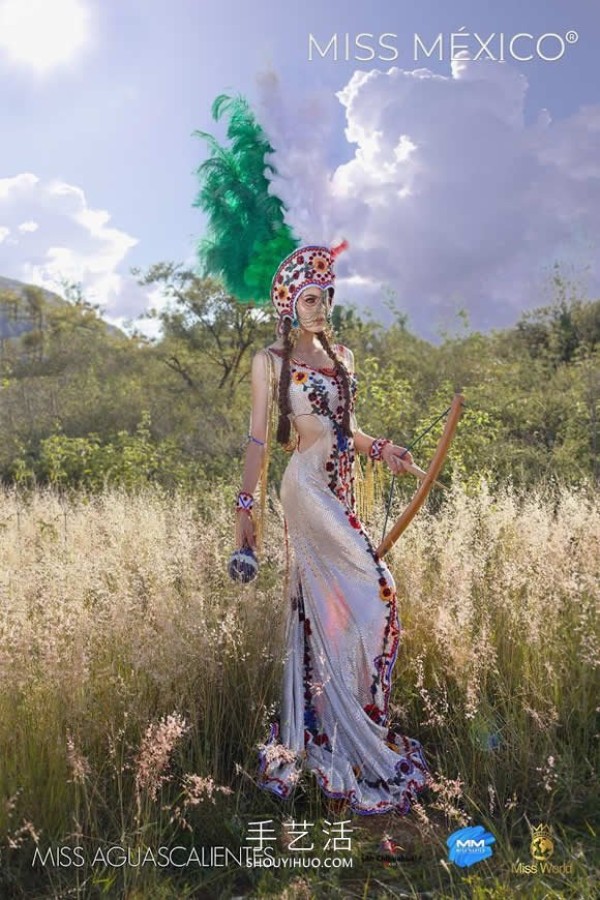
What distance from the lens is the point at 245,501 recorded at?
10.6ft

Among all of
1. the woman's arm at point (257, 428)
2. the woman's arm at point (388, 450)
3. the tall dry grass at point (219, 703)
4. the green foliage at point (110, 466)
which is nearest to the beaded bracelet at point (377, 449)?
the woman's arm at point (388, 450)

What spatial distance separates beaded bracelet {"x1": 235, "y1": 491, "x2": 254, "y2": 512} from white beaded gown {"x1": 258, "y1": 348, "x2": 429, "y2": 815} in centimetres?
20

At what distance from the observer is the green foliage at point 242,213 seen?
3615mm

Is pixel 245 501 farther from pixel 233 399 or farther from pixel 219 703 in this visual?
pixel 233 399

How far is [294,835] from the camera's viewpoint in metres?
2.81

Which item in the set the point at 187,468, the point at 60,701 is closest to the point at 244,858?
the point at 60,701

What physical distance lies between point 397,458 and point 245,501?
0.68m

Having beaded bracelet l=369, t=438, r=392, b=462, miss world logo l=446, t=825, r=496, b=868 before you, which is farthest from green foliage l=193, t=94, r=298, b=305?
miss world logo l=446, t=825, r=496, b=868

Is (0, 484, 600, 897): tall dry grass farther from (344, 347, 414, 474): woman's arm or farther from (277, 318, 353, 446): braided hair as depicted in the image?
(277, 318, 353, 446): braided hair

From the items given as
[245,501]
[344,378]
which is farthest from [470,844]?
[344,378]

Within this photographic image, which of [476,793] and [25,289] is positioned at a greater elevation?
[25,289]

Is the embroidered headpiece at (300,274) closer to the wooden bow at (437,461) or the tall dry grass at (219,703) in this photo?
the wooden bow at (437,461)

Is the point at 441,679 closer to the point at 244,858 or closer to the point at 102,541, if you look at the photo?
the point at 244,858

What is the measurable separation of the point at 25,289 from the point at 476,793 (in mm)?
54177
